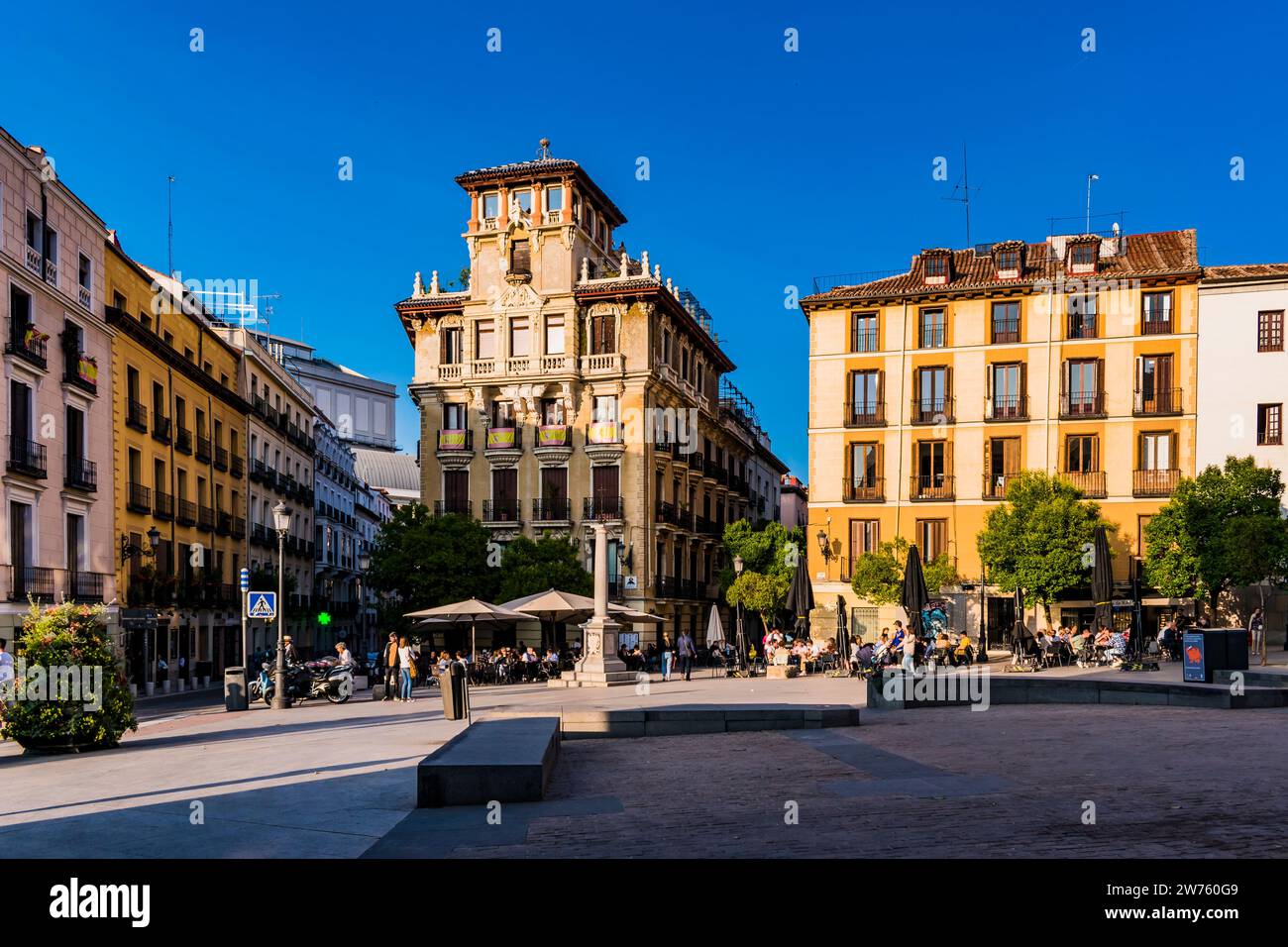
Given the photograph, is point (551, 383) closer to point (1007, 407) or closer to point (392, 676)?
point (1007, 407)

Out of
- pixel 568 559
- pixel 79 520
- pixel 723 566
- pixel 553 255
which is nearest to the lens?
pixel 79 520

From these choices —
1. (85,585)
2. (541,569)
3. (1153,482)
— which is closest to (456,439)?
(541,569)

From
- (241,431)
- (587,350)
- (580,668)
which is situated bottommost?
(580,668)

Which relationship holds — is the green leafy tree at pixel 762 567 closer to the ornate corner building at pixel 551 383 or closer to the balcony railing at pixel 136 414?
the ornate corner building at pixel 551 383

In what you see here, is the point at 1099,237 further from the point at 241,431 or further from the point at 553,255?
the point at 241,431

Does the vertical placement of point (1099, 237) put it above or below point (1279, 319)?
above

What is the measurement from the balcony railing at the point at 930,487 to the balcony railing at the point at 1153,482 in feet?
24.2

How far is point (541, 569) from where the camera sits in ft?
158

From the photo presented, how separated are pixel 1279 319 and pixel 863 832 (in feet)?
150

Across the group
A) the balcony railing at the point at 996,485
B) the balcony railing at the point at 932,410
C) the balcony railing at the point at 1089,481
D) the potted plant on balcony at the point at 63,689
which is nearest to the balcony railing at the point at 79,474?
the potted plant on balcony at the point at 63,689

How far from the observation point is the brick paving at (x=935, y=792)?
7762 mm

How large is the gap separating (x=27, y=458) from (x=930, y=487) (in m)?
34.9

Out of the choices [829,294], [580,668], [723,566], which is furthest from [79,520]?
[723,566]
